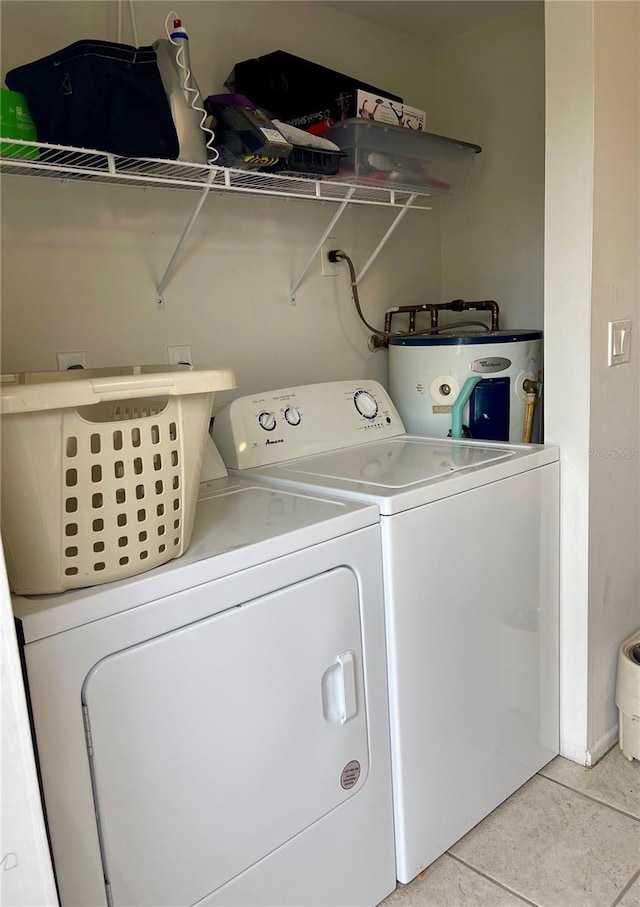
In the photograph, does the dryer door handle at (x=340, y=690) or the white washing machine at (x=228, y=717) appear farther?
the dryer door handle at (x=340, y=690)

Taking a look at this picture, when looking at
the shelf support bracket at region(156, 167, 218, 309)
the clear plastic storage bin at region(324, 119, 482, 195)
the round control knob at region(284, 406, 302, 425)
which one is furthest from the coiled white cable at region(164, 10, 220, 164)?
the round control knob at region(284, 406, 302, 425)

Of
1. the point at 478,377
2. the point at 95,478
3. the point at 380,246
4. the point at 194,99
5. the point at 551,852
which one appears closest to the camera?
the point at 95,478

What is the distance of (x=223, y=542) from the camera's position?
125cm

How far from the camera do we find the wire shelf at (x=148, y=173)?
1.37 metres

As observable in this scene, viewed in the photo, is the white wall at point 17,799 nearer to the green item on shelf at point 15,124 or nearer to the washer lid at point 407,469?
the washer lid at point 407,469

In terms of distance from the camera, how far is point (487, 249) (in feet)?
8.42

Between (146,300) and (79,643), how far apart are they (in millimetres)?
1064

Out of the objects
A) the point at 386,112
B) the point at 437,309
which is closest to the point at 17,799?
the point at 386,112

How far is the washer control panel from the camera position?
1852 mm

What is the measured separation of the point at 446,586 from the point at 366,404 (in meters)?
0.75

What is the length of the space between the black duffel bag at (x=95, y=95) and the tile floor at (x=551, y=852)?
1.71 metres

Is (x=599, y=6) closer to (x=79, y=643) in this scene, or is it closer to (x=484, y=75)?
(x=484, y=75)

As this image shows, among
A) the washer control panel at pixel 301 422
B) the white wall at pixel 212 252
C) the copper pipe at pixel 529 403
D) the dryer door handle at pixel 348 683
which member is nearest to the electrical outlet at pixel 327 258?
the white wall at pixel 212 252

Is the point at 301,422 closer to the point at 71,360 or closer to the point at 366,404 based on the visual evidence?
the point at 366,404
